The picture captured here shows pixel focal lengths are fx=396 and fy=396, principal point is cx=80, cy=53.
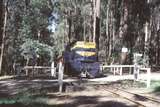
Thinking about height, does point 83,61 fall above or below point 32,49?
below

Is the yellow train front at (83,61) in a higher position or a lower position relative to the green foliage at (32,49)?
lower

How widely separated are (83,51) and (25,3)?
26870 mm

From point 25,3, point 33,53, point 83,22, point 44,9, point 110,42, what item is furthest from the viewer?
point 83,22

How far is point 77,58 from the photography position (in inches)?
1200

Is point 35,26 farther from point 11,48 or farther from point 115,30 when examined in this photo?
point 115,30

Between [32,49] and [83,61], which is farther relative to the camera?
[32,49]

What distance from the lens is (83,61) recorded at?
3011cm

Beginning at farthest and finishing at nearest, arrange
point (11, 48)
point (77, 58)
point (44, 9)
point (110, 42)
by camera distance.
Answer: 1. point (110, 42)
2. point (11, 48)
3. point (44, 9)
4. point (77, 58)

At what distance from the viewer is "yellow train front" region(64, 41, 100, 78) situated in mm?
29906

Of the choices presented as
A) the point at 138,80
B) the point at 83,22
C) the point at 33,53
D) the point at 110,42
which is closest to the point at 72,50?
the point at 138,80

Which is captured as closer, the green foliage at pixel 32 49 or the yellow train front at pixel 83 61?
the yellow train front at pixel 83 61

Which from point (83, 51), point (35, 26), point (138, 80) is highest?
point (35, 26)

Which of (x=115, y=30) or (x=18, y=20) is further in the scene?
(x=115, y=30)

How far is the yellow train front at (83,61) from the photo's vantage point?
29906 mm
